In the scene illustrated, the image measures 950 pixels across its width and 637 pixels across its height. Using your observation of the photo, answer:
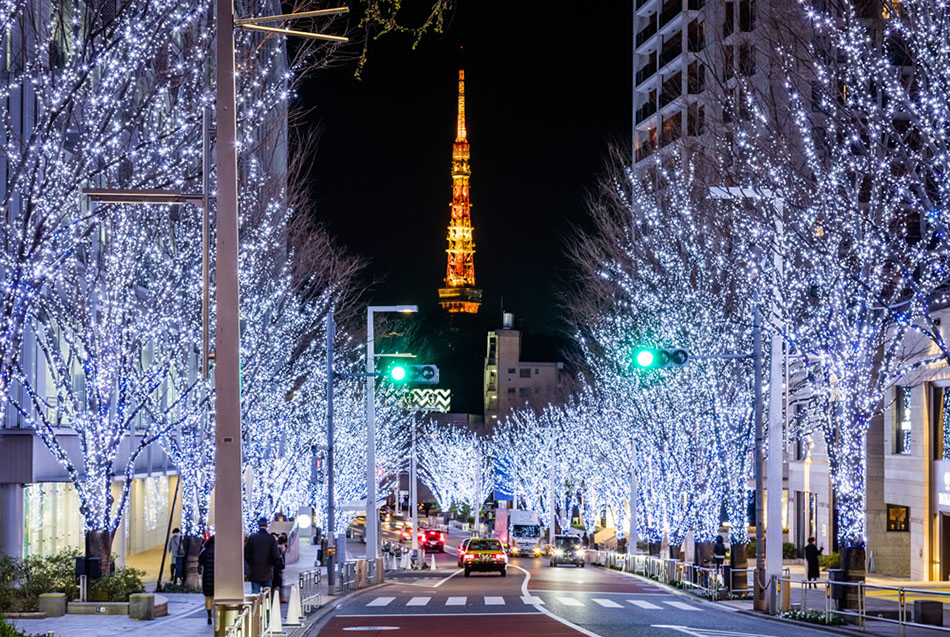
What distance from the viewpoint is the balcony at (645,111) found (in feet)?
233

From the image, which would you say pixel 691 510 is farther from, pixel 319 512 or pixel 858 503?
pixel 319 512

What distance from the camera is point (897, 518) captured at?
38.7m

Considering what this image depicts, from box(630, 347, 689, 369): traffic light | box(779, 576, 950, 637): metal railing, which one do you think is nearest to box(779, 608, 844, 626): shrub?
box(779, 576, 950, 637): metal railing

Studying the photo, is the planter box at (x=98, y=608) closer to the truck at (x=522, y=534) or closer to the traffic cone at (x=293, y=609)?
the traffic cone at (x=293, y=609)

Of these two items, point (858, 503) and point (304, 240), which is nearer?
point (858, 503)

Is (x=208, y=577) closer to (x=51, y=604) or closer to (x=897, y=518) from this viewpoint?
(x=51, y=604)

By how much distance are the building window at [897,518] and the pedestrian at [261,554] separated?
25.6 metres

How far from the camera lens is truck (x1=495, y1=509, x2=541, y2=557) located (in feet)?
227

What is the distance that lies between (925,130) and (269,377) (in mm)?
21042

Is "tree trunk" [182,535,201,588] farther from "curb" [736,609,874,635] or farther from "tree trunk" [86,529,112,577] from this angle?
"curb" [736,609,874,635]

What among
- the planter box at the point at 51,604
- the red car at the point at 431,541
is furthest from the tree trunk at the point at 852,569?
the red car at the point at 431,541

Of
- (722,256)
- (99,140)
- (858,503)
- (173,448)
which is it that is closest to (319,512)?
(173,448)

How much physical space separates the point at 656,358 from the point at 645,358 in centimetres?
29

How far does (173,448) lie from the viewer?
2908 centimetres
